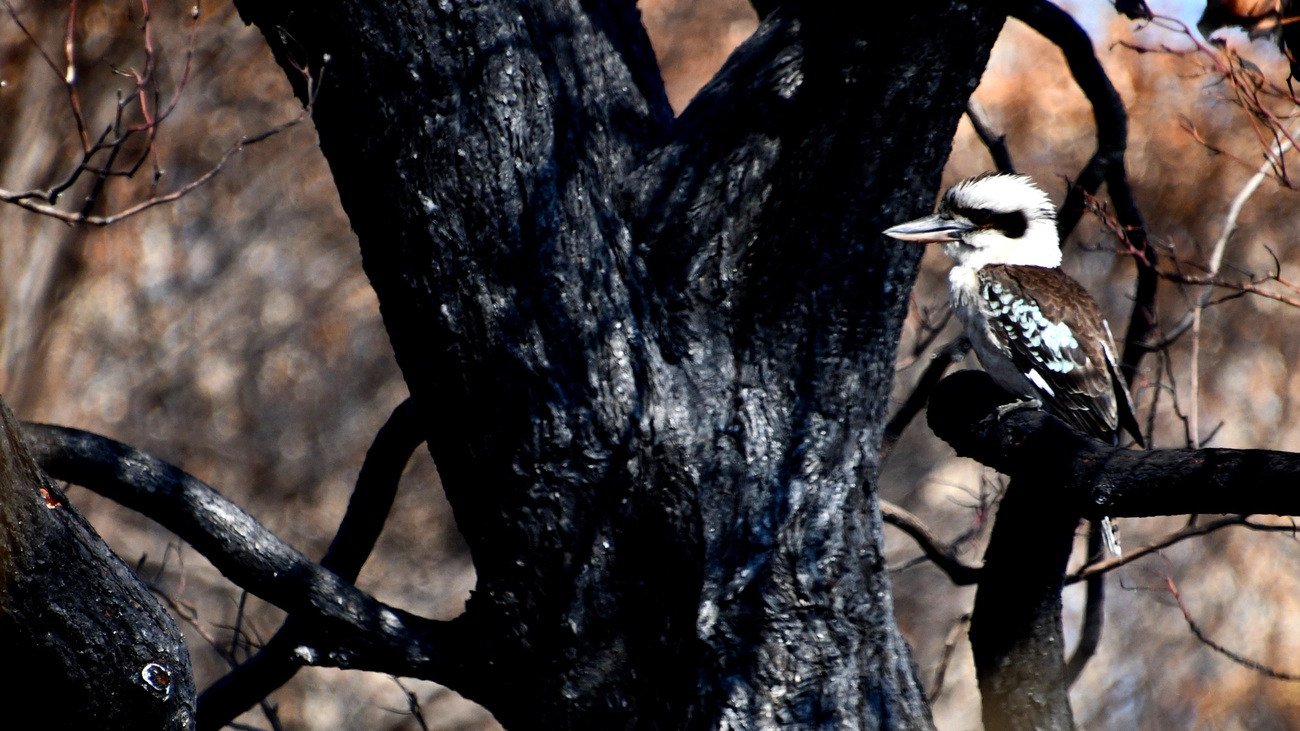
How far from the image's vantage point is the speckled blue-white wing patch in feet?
9.88

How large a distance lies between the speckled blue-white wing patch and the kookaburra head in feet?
0.71

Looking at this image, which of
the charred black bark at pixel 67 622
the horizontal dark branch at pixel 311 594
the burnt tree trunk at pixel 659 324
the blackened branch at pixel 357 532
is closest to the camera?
the charred black bark at pixel 67 622

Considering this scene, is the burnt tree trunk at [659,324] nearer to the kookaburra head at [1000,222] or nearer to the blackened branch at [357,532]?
the blackened branch at [357,532]

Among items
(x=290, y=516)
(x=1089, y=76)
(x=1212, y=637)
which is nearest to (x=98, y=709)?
(x=1089, y=76)

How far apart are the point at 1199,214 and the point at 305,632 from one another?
19.4 feet

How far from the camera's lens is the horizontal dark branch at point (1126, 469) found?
4.77 ft

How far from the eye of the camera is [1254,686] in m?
5.96

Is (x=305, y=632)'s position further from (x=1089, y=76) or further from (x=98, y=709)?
(x=1089, y=76)

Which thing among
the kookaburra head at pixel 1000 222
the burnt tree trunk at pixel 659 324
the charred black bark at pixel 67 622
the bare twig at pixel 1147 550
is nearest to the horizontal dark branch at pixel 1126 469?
the burnt tree trunk at pixel 659 324

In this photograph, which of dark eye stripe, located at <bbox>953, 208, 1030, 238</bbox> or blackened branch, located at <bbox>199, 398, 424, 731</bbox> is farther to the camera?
dark eye stripe, located at <bbox>953, 208, 1030, 238</bbox>

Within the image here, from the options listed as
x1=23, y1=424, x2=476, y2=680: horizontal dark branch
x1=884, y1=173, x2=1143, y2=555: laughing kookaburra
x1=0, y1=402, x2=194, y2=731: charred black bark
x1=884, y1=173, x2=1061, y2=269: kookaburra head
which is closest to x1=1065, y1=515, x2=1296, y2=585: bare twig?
x1=884, y1=173, x2=1143, y2=555: laughing kookaburra

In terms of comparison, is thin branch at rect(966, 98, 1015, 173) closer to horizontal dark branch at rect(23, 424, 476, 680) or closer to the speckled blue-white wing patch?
the speckled blue-white wing patch

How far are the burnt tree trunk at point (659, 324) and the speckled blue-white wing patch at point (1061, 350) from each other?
1.20 meters

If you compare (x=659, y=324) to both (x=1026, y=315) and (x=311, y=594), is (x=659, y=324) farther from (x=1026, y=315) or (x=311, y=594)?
(x=1026, y=315)
